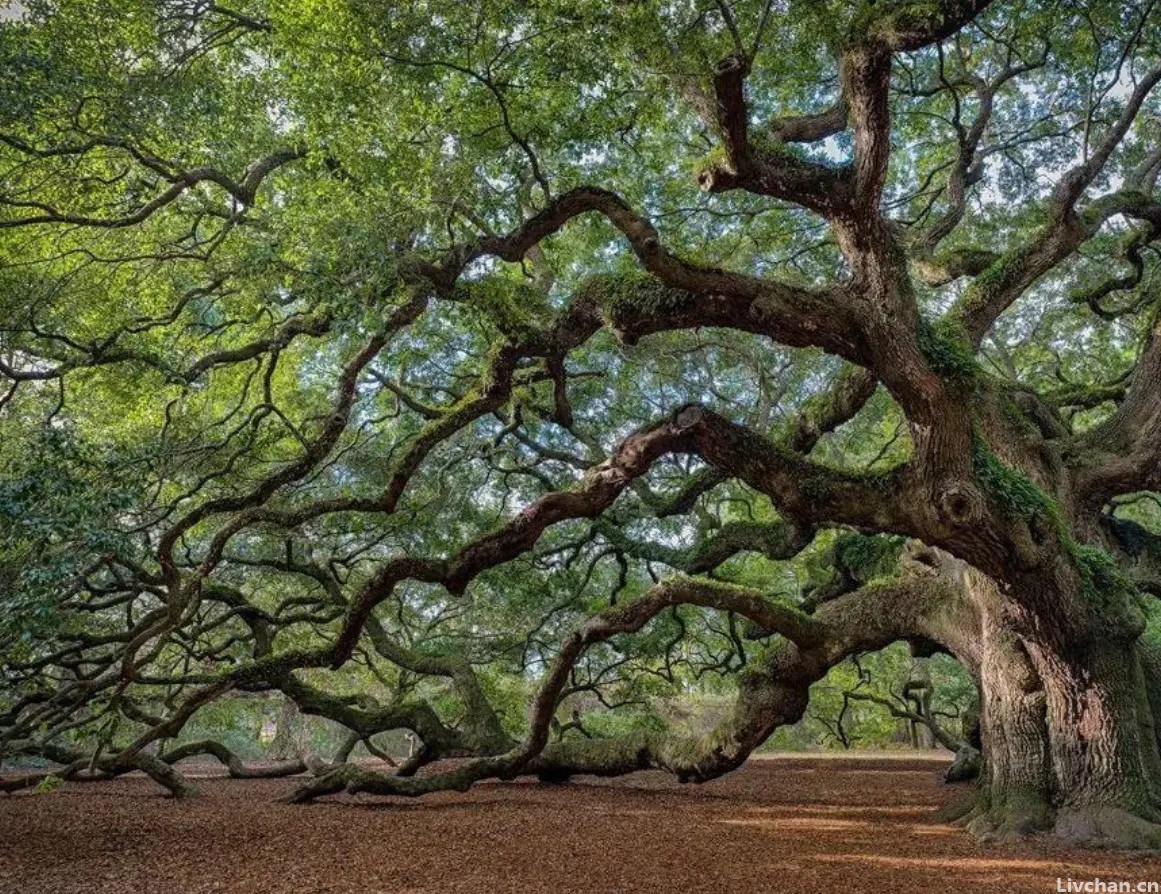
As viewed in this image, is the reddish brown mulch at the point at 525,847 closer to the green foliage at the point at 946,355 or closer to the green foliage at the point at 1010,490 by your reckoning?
the green foliage at the point at 1010,490

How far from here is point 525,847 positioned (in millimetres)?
5078

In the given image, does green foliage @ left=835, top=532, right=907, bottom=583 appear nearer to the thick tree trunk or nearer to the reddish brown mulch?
A: the reddish brown mulch

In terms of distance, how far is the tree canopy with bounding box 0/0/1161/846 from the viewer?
506 cm

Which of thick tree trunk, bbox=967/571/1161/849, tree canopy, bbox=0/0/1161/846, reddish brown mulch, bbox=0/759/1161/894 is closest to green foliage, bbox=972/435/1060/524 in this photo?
tree canopy, bbox=0/0/1161/846

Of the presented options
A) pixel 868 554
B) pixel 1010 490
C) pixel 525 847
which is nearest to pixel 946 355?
pixel 1010 490

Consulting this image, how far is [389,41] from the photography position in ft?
18.5

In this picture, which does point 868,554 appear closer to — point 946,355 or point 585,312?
point 946,355

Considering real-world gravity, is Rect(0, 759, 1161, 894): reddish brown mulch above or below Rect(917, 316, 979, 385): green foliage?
below

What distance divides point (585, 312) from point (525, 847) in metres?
3.81

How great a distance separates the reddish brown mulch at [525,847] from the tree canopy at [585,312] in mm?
550

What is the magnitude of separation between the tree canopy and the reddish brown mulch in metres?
0.55

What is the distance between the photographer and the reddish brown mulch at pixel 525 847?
4.15m

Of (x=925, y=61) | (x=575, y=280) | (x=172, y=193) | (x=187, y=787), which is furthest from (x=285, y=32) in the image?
(x=187, y=787)

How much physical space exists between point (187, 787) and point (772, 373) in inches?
369
